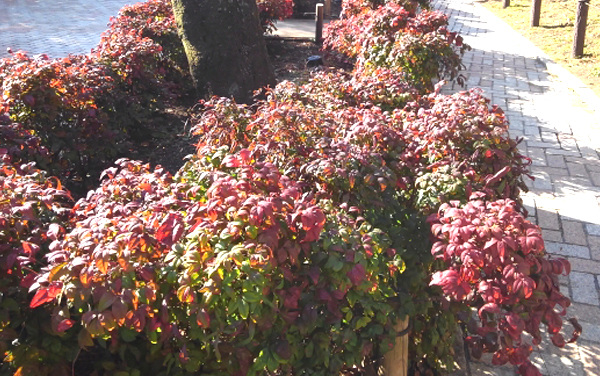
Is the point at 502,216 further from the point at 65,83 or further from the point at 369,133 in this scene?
the point at 65,83

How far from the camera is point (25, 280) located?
80.7 inches

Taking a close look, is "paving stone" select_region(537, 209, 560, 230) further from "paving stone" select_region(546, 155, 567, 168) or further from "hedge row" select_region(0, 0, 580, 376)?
"hedge row" select_region(0, 0, 580, 376)

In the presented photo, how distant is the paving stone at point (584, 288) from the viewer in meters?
3.73

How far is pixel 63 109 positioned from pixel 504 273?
3.58 metres

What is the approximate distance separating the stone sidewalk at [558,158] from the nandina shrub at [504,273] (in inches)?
36.1

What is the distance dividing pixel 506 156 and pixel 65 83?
3.29 m

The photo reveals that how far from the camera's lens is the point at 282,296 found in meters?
2.01

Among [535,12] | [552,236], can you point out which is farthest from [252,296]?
[535,12]

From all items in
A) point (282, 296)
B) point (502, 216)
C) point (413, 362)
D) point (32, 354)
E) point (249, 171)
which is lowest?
point (413, 362)

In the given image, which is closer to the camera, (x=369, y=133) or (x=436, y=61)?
(x=369, y=133)

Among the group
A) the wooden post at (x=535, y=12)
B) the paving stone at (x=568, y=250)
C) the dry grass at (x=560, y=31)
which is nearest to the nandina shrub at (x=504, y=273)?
the paving stone at (x=568, y=250)

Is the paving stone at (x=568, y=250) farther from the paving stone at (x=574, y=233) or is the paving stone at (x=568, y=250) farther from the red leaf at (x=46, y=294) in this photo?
the red leaf at (x=46, y=294)

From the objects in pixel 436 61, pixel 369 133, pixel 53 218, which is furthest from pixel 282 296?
pixel 436 61

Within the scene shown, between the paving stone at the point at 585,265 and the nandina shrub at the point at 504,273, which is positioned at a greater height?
the nandina shrub at the point at 504,273
